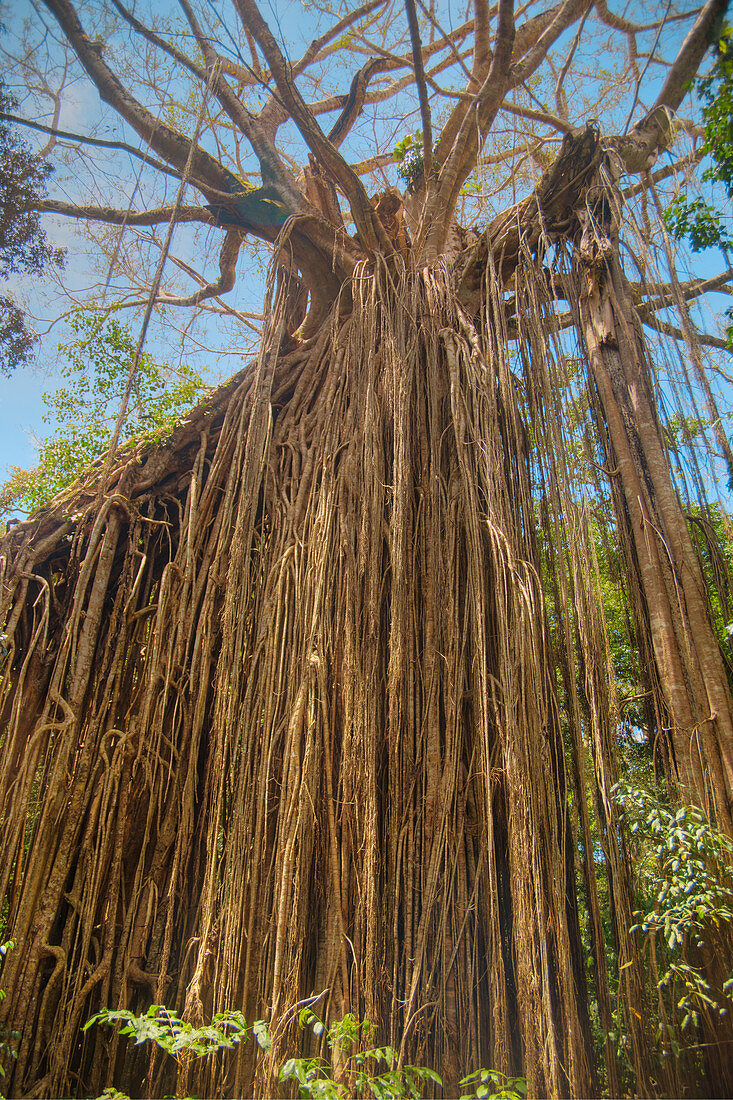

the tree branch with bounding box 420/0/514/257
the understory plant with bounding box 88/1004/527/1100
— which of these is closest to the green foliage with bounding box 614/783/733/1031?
the understory plant with bounding box 88/1004/527/1100

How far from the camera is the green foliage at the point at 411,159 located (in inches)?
179

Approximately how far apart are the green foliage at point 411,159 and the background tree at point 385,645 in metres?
0.34

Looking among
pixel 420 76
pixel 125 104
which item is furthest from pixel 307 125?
pixel 125 104

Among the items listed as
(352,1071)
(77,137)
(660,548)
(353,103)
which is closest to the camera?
(352,1071)

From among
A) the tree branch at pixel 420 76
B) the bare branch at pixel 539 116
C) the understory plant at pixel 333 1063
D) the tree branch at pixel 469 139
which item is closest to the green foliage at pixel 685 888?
the understory plant at pixel 333 1063

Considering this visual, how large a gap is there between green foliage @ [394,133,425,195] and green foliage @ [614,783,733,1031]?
423 centimetres

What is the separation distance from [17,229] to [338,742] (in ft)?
11.5

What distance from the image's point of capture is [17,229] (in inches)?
149

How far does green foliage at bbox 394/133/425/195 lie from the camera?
454 cm

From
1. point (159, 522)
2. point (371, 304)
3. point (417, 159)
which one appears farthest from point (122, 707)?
point (417, 159)

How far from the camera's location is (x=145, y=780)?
3.01 meters

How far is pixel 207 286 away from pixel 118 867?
13.8 feet

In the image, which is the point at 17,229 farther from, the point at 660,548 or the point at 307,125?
the point at 660,548

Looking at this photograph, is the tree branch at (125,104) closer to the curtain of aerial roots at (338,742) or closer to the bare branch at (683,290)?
the curtain of aerial roots at (338,742)
